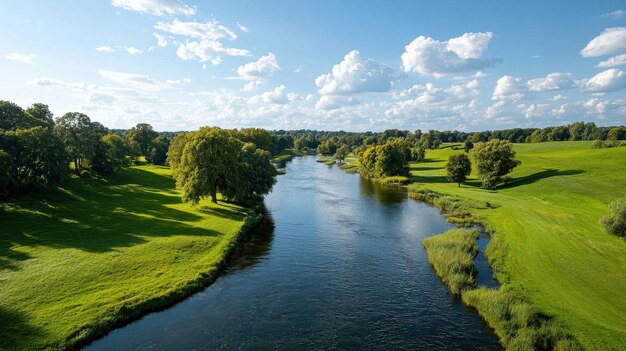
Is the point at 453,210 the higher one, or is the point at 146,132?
the point at 146,132

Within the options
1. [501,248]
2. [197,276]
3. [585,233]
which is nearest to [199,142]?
[197,276]

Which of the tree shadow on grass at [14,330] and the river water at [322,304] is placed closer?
the tree shadow on grass at [14,330]

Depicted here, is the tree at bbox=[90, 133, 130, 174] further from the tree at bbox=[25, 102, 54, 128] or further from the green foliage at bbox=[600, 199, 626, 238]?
the green foliage at bbox=[600, 199, 626, 238]

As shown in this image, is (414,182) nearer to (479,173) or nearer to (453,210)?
(479,173)

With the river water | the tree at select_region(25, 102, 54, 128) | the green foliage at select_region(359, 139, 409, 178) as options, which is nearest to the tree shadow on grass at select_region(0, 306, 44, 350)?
the river water

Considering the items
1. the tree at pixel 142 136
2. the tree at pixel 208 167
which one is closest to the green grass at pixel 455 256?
the tree at pixel 208 167

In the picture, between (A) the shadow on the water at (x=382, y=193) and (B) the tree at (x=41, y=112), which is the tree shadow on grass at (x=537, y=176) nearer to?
(A) the shadow on the water at (x=382, y=193)
